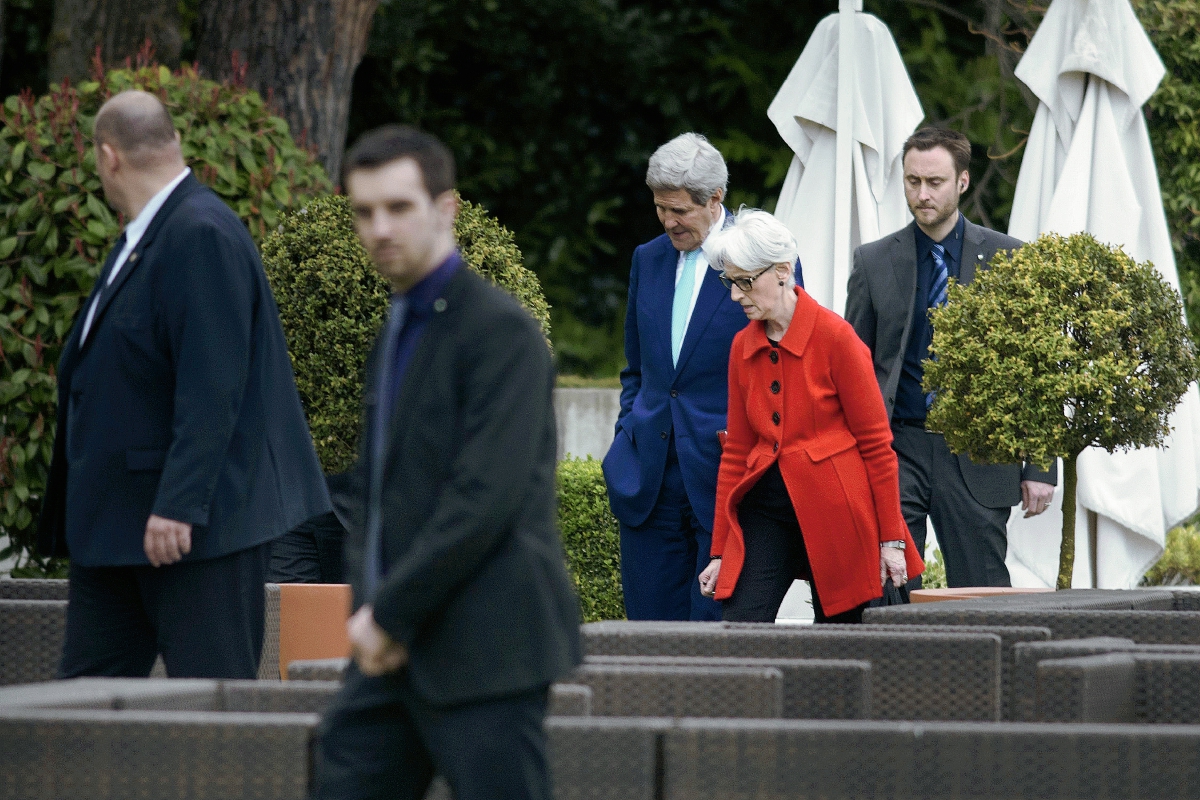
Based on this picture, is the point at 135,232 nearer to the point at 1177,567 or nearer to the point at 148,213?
the point at 148,213

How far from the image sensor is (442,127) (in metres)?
14.7

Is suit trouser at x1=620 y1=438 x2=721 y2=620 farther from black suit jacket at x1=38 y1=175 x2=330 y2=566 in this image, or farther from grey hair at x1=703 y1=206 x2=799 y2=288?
black suit jacket at x1=38 y1=175 x2=330 y2=566

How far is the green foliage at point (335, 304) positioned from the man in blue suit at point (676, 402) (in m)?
0.89

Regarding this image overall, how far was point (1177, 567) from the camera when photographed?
8539 millimetres

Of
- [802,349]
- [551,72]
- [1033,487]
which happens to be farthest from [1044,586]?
[551,72]

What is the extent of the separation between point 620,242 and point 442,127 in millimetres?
1934

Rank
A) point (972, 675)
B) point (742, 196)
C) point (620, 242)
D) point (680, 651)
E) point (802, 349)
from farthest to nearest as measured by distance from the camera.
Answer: point (620, 242) < point (742, 196) < point (802, 349) < point (680, 651) < point (972, 675)

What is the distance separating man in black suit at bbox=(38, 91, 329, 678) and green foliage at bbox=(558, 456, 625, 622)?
3.33 m

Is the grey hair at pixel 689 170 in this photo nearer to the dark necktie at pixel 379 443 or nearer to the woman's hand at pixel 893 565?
the woman's hand at pixel 893 565

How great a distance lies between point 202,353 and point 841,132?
3.76 m

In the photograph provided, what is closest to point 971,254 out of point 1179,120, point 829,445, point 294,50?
point 829,445

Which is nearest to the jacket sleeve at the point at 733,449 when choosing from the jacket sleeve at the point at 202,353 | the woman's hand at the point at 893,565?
the woman's hand at the point at 893,565

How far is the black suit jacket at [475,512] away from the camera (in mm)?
2570

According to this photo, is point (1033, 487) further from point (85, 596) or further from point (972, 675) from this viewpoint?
point (85, 596)
